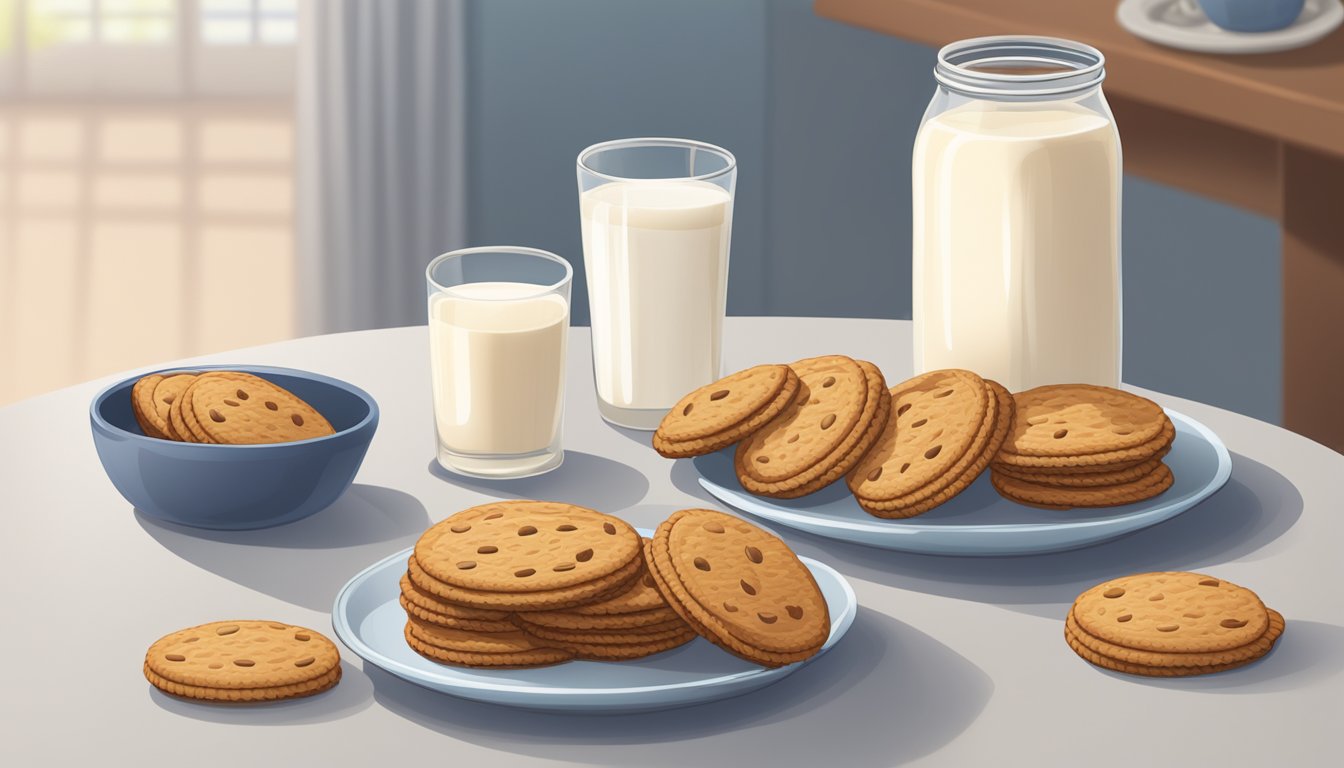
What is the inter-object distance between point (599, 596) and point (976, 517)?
294mm

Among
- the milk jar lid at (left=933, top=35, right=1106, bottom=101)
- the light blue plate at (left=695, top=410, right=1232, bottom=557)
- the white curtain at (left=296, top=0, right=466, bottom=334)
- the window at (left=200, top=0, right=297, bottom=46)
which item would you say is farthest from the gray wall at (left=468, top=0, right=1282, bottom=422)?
the light blue plate at (left=695, top=410, right=1232, bottom=557)

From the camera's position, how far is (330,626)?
0.87 m

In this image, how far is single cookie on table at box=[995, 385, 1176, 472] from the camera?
35.8 inches

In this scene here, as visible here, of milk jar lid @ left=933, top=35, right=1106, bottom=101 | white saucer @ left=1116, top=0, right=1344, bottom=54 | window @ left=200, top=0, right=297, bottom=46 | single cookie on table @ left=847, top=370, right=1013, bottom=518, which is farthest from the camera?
window @ left=200, top=0, right=297, bottom=46

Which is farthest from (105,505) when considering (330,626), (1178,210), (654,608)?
(1178,210)

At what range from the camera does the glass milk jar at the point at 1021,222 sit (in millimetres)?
1051

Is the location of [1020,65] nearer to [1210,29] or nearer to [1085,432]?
[1085,432]

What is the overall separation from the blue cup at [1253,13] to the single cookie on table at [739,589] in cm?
129

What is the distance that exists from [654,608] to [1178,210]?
196 centimetres

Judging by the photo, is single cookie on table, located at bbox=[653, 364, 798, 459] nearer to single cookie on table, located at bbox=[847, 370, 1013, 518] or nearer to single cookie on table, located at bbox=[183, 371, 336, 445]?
single cookie on table, located at bbox=[847, 370, 1013, 518]

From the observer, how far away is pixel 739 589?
76 cm

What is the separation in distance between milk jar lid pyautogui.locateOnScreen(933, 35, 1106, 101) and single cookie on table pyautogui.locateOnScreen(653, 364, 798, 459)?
215mm

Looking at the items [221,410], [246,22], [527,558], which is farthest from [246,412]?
[246,22]

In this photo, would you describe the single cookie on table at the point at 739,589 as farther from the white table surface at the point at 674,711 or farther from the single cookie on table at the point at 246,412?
the single cookie on table at the point at 246,412
